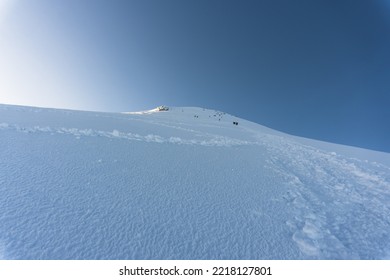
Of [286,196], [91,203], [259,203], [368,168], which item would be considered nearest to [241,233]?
[259,203]

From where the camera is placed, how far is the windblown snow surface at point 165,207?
2961 millimetres

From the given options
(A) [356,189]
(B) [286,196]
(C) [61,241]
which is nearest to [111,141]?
(C) [61,241]

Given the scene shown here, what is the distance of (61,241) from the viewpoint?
111 inches

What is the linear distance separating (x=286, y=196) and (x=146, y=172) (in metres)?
3.72

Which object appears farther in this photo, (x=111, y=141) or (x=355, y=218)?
(x=111, y=141)

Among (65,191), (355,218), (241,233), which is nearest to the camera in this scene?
(241,233)

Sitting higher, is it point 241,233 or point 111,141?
point 111,141

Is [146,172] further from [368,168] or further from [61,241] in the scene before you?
[368,168]

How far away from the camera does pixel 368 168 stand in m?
9.70

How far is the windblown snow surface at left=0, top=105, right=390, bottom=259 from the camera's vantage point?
296 centimetres

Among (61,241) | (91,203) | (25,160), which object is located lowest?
(61,241)

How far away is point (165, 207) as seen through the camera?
3.92m

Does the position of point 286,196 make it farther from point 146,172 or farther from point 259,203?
point 146,172

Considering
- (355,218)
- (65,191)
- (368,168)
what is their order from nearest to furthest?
(65,191) < (355,218) < (368,168)
